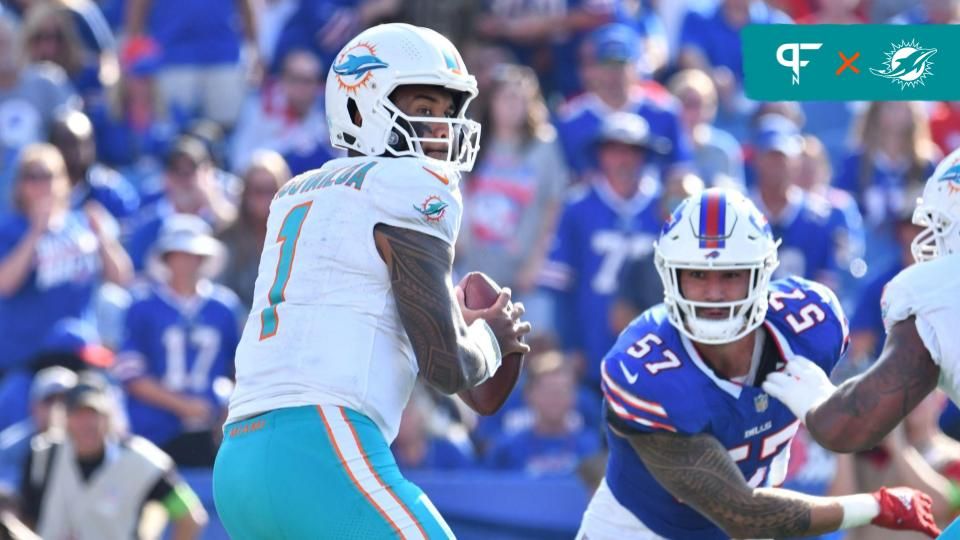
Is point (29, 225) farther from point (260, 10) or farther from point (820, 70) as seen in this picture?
point (820, 70)

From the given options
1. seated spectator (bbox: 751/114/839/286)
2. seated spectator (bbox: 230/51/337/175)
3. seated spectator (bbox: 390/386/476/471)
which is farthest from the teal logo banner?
seated spectator (bbox: 230/51/337/175)

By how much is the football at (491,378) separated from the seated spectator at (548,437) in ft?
12.6

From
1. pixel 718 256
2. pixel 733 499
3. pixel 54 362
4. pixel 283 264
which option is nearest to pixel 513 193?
pixel 54 362

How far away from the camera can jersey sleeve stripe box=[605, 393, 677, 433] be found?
4.97 metres

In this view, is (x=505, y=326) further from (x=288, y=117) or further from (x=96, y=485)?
(x=288, y=117)

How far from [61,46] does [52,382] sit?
127 inches

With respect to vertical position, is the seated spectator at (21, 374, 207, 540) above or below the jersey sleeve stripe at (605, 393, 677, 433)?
below

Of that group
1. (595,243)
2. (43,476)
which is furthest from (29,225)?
(595,243)

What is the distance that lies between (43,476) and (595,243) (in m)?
2.80

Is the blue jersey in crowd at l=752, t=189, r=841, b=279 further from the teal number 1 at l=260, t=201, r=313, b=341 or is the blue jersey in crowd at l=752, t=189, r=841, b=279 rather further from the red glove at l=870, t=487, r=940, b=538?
the teal number 1 at l=260, t=201, r=313, b=341

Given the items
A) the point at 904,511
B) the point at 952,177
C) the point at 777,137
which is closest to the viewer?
the point at 952,177

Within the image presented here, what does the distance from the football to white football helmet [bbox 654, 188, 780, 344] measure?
2.05ft

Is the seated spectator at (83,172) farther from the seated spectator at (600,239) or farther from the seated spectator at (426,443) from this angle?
the seated spectator at (600,239)

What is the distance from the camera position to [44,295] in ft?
29.6
